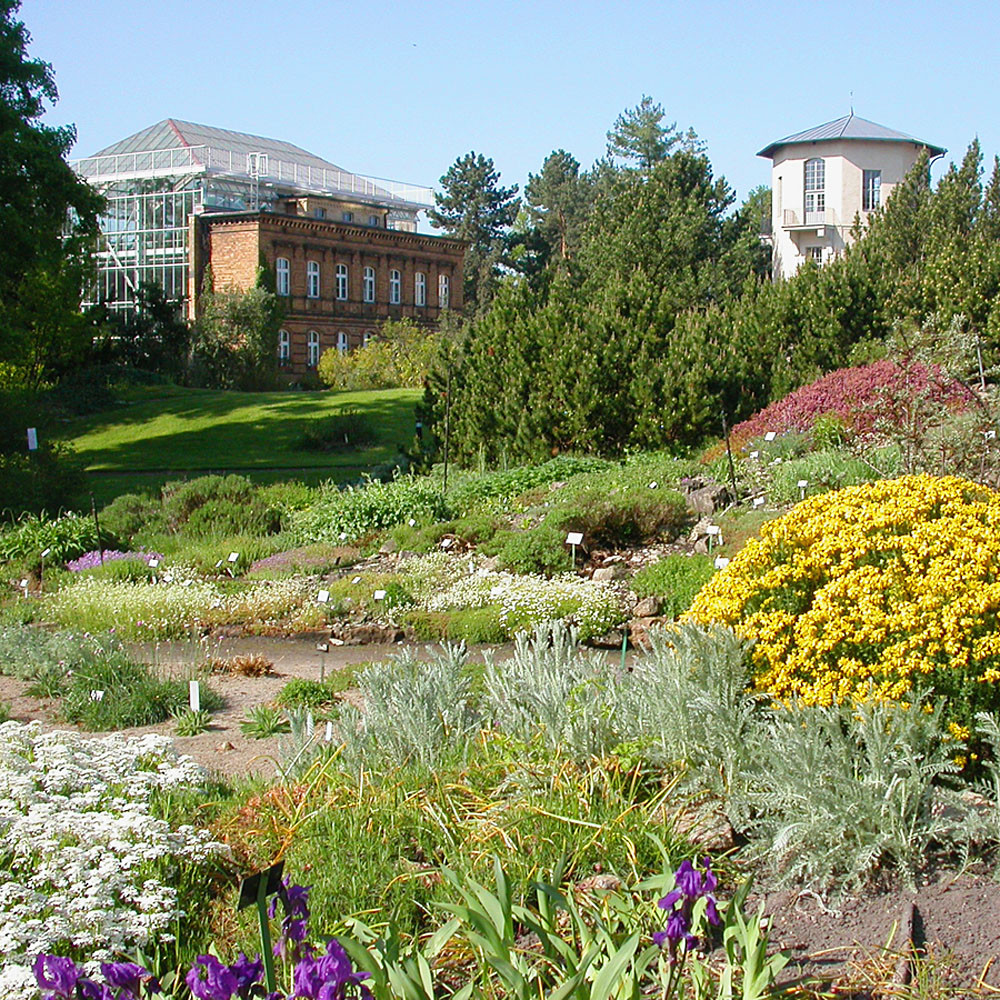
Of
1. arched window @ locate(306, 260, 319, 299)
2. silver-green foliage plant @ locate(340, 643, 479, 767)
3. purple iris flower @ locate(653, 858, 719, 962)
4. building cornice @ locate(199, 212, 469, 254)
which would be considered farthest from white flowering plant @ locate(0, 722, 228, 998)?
arched window @ locate(306, 260, 319, 299)

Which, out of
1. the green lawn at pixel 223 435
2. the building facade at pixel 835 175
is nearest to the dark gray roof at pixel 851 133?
the building facade at pixel 835 175

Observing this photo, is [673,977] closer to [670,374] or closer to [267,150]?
[670,374]

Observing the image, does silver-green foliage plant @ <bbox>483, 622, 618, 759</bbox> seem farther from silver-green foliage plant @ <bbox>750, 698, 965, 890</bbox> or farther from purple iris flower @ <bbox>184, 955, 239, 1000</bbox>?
purple iris flower @ <bbox>184, 955, 239, 1000</bbox>

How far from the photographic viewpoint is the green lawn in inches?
954

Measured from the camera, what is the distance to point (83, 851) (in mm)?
3766

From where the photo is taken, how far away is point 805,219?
51.3 metres

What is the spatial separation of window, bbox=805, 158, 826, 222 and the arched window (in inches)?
860

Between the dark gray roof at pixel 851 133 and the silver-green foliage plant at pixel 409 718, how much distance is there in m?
49.0

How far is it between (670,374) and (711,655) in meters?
12.0

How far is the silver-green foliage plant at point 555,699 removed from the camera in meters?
4.80

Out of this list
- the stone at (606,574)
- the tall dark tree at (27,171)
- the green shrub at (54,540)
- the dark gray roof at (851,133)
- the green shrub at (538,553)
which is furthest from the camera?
the dark gray roof at (851,133)

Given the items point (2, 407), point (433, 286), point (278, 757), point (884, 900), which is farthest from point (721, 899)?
point (433, 286)

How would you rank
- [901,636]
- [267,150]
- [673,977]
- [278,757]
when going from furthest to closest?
[267,150]
[278,757]
[901,636]
[673,977]

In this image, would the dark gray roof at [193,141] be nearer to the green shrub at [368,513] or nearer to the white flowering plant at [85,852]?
the green shrub at [368,513]
